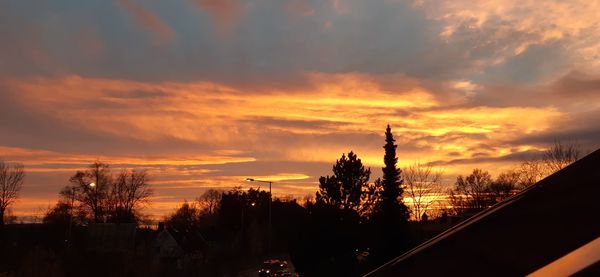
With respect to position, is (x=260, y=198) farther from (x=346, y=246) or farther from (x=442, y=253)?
(x=442, y=253)

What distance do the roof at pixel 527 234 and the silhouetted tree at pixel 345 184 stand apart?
59.3m

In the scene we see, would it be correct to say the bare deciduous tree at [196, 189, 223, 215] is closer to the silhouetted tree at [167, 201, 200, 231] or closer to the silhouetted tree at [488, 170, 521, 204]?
the silhouetted tree at [167, 201, 200, 231]

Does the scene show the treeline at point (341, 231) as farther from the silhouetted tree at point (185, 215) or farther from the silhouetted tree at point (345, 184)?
the silhouetted tree at point (185, 215)

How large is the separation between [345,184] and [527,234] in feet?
199

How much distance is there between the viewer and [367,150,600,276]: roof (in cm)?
153

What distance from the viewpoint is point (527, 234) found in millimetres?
1682

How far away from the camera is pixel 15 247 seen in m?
30.9

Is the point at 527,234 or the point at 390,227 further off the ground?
the point at 527,234

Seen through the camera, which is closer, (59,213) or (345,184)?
(345,184)

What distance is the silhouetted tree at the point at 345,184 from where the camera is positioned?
61.2 meters

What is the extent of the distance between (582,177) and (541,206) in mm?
200

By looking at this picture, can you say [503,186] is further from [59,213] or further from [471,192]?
[59,213]

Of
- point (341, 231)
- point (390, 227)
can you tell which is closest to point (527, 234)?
point (390, 227)

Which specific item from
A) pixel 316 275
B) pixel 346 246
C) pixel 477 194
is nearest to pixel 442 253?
pixel 316 275
